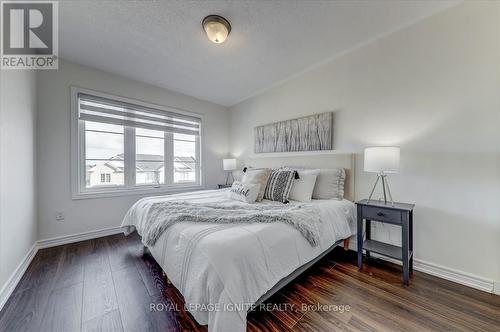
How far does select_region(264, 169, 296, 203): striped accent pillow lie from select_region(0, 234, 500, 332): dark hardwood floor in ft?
2.73

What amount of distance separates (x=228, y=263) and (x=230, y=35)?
225 cm

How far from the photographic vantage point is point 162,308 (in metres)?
1.38

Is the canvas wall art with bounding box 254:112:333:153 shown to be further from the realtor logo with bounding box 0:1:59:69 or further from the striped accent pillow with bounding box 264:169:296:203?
the realtor logo with bounding box 0:1:59:69

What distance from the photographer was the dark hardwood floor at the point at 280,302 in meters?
1.23

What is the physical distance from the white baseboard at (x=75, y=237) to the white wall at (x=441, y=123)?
3.62 m

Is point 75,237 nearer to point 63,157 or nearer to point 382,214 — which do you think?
point 63,157

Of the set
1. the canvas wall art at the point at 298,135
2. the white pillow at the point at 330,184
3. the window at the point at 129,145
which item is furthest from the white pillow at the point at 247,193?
the window at the point at 129,145

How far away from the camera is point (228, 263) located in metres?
1.03

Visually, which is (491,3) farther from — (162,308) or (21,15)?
(21,15)

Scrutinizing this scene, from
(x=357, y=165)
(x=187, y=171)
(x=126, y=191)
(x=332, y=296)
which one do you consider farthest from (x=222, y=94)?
(x=332, y=296)

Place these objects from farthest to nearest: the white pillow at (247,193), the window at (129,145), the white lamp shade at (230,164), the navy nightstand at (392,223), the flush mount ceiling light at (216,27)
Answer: the white lamp shade at (230,164) < the window at (129,145) < the white pillow at (247,193) < the flush mount ceiling light at (216,27) < the navy nightstand at (392,223)

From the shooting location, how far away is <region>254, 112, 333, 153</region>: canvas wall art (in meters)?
2.61

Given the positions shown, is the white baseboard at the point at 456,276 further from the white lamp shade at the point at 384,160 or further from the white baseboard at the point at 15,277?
the white baseboard at the point at 15,277

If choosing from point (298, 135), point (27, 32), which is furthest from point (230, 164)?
point (27, 32)
